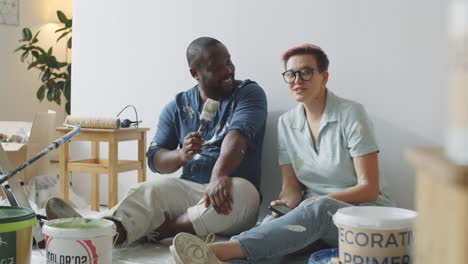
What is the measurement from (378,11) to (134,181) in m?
1.71

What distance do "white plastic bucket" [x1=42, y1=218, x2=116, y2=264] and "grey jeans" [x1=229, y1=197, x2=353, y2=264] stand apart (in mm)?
404

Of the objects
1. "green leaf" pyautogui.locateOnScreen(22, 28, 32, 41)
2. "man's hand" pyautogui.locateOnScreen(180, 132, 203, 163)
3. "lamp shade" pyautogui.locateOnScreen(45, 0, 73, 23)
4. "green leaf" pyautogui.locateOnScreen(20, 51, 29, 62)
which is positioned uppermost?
"lamp shade" pyautogui.locateOnScreen(45, 0, 73, 23)

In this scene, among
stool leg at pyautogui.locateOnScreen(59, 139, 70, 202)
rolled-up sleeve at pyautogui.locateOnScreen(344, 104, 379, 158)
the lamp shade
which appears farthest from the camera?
the lamp shade

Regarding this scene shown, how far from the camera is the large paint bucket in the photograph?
148cm

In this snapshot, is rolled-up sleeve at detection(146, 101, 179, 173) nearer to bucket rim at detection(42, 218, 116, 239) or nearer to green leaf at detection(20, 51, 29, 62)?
bucket rim at detection(42, 218, 116, 239)

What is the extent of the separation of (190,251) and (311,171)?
0.68 m

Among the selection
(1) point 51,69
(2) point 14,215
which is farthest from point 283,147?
(1) point 51,69

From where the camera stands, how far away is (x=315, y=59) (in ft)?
6.82

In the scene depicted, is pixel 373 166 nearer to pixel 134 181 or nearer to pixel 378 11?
pixel 378 11

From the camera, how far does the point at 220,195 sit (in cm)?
211

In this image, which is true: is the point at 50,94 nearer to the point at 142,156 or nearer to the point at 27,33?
the point at 27,33

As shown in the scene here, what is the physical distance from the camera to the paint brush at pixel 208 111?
2436 millimetres

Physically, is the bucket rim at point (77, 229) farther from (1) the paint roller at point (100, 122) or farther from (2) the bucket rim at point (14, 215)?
(1) the paint roller at point (100, 122)

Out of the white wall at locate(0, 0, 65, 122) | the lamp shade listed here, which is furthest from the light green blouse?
the lamp shade
